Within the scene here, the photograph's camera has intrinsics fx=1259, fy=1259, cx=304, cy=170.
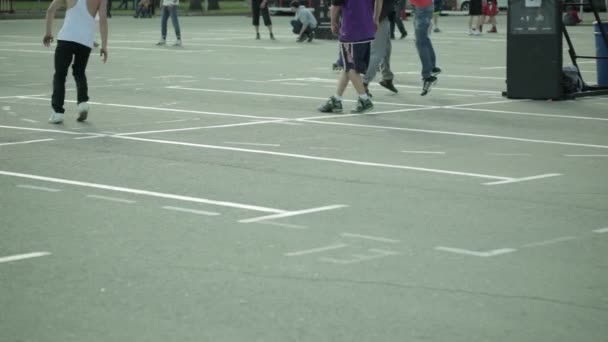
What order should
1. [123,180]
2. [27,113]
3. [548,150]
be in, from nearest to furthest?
[123,180]
[548,150]
[27,113]

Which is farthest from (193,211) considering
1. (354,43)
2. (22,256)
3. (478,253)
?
(354,43)

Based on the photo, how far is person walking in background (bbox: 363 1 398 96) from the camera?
17203 millimetres

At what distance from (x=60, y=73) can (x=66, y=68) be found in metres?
0.11

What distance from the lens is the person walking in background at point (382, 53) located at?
56.4 ft

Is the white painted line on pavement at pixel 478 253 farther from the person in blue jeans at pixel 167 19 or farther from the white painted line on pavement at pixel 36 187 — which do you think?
the person in blue jeans at pixel 167 19

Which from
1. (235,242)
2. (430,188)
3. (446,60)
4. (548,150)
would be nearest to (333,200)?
(430,188)

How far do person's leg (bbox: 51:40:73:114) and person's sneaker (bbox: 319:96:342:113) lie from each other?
10.1ft

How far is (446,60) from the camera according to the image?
25188 millimetres

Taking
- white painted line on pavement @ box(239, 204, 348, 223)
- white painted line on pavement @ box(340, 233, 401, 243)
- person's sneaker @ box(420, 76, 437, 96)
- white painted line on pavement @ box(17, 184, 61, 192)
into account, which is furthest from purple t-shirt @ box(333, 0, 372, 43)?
white painted line on pavement @ box(340, 233, 401, 243)

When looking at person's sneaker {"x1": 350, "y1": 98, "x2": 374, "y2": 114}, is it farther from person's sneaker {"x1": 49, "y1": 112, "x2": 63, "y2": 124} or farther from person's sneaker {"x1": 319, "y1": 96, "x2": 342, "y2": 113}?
person's sneaker {"x1": 49, "y1": 112, "x2": 63, "y2": 124}

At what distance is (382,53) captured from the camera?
17.4 m

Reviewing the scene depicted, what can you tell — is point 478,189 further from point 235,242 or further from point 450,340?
point 450,340

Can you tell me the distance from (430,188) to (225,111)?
6.17m

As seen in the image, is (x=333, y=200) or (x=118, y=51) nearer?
(x=333, y=200)
